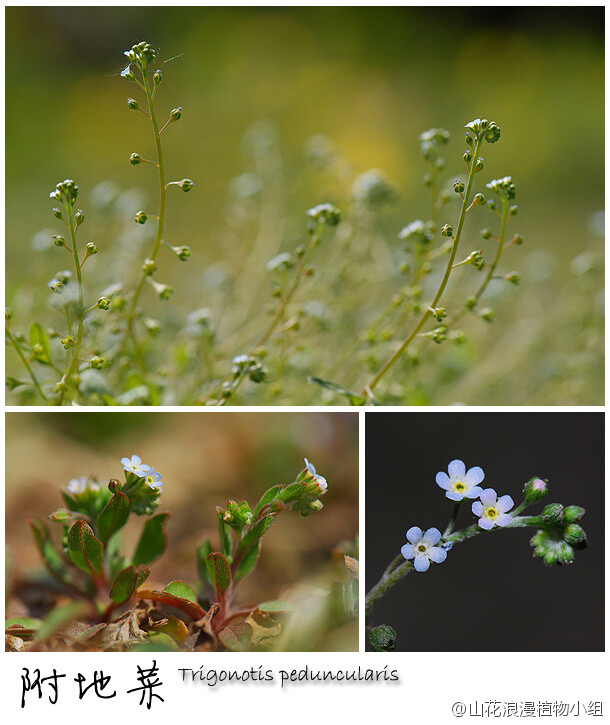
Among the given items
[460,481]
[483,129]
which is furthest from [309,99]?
[460,481]

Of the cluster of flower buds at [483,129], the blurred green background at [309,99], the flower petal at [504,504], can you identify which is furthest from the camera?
the blurred green background at [309,99]

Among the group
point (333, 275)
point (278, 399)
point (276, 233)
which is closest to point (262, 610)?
point (278, 399)

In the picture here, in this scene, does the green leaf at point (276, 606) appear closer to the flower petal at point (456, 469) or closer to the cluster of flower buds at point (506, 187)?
the flower petal at point (456, 469)

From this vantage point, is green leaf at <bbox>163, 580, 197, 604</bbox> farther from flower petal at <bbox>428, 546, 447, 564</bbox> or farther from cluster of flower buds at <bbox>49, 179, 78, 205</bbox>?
cluster of flower buds at <bbox>49, 179, 78, 205</bbox>

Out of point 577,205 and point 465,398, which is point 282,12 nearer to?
point 577,205

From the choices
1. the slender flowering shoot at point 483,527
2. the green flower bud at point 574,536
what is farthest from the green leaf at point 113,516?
the green flower bud at point 574,536

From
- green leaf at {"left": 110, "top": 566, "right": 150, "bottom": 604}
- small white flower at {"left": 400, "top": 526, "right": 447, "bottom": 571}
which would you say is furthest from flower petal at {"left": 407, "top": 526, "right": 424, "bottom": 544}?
green leaf at {"left": 110, "top": 566, "right": 150, "bottom": 604}
